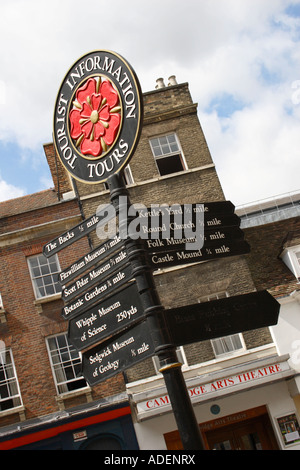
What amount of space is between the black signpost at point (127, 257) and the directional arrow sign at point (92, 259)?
0.01 metres

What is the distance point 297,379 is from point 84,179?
12199 mm

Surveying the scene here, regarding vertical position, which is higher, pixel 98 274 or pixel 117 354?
pixel 98 274

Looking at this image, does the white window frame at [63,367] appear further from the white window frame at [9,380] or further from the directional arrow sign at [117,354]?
the directional arrow sign at [117,354]

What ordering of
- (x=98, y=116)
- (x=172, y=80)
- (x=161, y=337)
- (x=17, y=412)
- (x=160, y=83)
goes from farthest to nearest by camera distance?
1. (x=172, y=80)
2. (x=160, y=83)
3. (x=17, y=412)
4. (x=98, y=116)
5. (x=161, y=337)

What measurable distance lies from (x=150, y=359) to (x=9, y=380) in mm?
4542

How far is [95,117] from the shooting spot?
4.52 metres

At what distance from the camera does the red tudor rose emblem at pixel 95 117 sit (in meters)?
4.41

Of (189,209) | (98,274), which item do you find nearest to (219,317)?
(189,209)

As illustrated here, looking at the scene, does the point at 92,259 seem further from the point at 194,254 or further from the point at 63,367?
the point at 63,367

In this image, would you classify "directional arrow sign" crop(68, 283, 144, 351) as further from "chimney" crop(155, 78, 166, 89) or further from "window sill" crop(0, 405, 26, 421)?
"chimney" crop(155, 78, 166, 89)

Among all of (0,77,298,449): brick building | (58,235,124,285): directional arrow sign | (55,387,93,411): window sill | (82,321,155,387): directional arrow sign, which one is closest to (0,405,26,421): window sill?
(0,77,298,449): brick building

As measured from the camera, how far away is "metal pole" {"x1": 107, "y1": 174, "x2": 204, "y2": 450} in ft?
11.9
